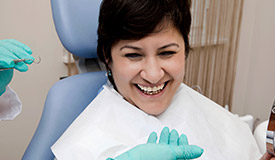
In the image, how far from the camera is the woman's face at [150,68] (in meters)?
1.01

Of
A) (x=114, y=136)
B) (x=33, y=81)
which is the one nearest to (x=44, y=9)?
(x=33, y=81)

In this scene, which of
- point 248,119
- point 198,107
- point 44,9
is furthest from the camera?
point 248,119

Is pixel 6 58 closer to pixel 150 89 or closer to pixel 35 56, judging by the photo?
pixel 150 89

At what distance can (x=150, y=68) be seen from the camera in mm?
1007

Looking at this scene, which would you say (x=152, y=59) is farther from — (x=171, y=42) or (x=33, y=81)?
(x=33, y=81)

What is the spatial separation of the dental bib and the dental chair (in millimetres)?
→ 66

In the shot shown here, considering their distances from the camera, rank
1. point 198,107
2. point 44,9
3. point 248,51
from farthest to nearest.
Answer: point 248,51
point 44,9
point 198,107

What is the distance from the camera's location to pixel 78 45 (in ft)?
3.59

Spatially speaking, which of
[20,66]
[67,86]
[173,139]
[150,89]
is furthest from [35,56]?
[173,139]

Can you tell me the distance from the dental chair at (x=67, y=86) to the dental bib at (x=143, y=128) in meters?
0.07

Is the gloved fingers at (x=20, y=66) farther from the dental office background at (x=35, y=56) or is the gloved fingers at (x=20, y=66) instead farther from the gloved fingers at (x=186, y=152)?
the dental office background at (x=35, y=56)

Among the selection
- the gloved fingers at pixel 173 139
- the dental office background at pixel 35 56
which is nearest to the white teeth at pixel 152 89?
the gloved fingers at pixel 173 139

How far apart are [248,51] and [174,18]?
5.57 feet

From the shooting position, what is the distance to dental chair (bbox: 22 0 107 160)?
41.6 inches
